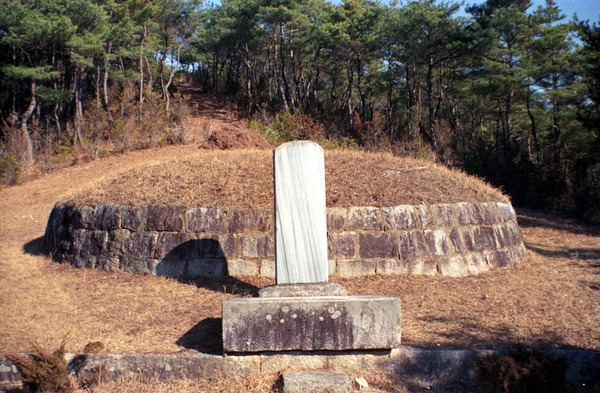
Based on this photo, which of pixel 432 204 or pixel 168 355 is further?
pixel 432 204

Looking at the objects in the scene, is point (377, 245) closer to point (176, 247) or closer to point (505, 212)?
point (176, 247)

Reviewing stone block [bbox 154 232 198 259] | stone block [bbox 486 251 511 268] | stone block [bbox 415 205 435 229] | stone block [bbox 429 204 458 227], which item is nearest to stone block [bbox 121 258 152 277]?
stone block [bbox 154 232 198 259]

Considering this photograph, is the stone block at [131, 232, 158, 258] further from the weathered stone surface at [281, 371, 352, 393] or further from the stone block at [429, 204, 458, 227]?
the stone block at [429, 204, 458, 227]

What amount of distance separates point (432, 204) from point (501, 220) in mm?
1662

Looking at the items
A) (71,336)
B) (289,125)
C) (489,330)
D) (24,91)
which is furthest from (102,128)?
(489,330)

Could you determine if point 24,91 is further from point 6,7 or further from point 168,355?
point 168,355

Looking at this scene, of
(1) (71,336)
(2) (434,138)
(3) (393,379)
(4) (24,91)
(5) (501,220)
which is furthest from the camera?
(4) (24,91)

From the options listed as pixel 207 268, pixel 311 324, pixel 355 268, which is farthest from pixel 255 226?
pixel 311 324

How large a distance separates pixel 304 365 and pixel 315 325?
400 millimetres

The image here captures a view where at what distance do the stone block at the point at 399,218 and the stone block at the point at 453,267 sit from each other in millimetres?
709

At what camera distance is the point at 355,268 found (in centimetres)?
749

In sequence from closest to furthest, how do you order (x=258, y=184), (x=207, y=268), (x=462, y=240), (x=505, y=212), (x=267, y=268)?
1. (x=267, y=268)
2. (x=207, y=268)
3. (x=462, y=240)
4. (x=258, y=184)
5. (x=505, y=212)

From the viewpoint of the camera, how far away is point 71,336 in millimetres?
5227

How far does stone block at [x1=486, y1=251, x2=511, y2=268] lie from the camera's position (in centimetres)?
830
